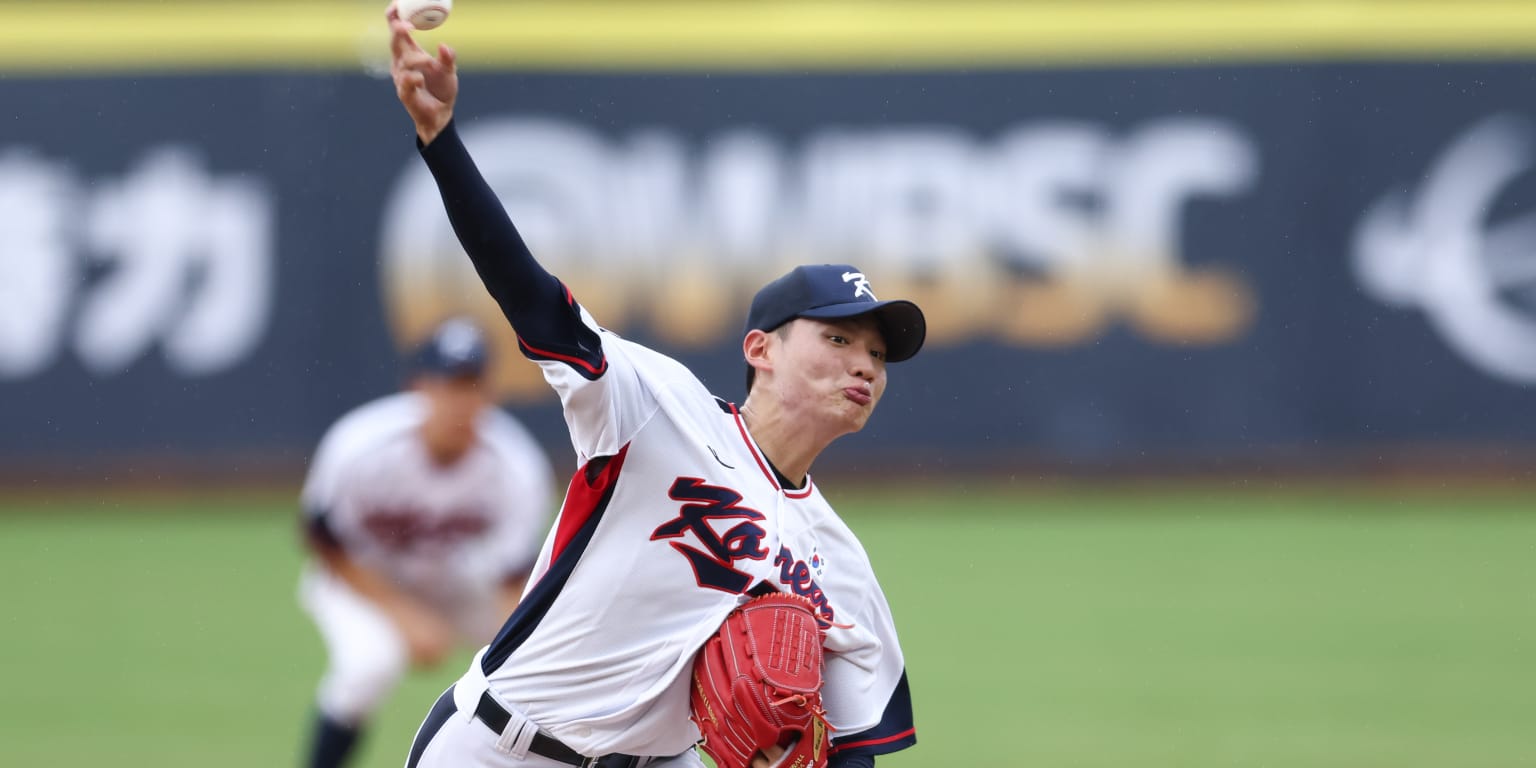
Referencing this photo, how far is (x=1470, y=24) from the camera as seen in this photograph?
15664mm

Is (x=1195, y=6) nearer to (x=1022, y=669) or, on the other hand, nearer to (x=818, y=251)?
(x=818, y=251)

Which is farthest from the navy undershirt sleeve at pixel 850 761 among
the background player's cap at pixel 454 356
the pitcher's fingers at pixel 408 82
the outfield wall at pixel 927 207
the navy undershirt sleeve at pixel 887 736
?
the outfield wall at pixel 927 207

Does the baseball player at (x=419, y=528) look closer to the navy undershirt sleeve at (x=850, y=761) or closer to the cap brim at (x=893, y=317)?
the navy undershirt sleeve at (x=850, y=761)

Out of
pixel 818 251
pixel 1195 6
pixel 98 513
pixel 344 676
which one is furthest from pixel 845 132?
pixel 344 676

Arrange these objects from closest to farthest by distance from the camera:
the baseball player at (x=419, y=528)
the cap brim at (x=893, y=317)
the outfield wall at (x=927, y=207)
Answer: the cap brim at (x=893, y=317)
the baseball player at (x=419, y=528)
the outfield wall at (x=927, y=207)

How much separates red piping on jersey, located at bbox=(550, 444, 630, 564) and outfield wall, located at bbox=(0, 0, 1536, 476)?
1176 centimetres

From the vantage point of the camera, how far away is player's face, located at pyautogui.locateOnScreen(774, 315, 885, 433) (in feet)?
12.4

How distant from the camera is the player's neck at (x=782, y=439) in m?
3.84

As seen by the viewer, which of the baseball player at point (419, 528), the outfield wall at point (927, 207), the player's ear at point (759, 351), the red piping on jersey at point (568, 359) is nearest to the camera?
the red piping on jersey at point (568, 359)

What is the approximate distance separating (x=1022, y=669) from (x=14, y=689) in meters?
5.18

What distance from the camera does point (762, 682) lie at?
11.6ft

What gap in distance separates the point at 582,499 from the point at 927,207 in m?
12.3

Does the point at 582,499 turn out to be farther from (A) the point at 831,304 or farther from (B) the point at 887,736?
(B) the point at 887,736

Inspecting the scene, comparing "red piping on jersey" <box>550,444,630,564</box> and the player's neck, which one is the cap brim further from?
"red piping on jersey" <box>550,444,630,564</box>
